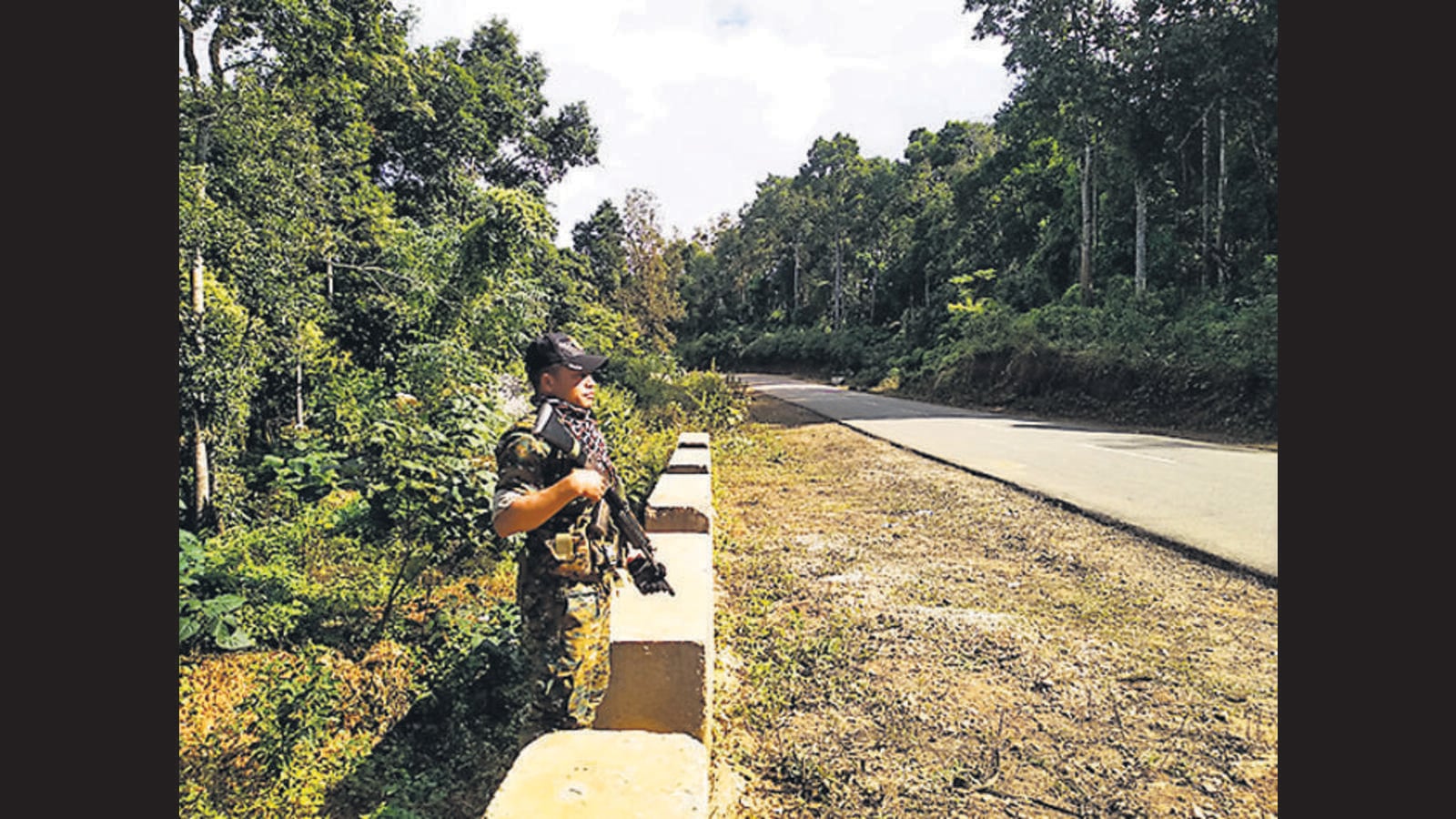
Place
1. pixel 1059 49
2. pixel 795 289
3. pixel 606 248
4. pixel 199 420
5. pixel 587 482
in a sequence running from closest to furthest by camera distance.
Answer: pixel 587 482
pixel 199 420
pixel 1059 49
pixel 606 248
pixel 795 289

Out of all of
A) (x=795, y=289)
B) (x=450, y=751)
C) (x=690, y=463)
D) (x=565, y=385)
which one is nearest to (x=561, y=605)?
(x=565, y=385)

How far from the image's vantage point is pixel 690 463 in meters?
7.34

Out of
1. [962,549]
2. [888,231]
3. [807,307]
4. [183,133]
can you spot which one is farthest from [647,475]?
[807,307]

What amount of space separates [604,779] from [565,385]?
1380 mm

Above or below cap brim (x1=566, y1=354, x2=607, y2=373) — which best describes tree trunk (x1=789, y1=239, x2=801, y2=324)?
above

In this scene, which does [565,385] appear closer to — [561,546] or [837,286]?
[561,546]

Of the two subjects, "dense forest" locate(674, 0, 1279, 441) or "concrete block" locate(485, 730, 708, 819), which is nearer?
"concrete block" locate(485, 730, 708, 819)

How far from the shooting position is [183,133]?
6.66 m

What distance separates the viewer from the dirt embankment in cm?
304

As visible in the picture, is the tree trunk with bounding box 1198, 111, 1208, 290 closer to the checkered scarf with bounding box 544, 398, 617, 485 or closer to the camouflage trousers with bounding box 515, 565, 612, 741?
the checkered scarf with bounding box 544, 398, 617, 485

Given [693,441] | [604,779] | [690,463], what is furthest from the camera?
[693,441]

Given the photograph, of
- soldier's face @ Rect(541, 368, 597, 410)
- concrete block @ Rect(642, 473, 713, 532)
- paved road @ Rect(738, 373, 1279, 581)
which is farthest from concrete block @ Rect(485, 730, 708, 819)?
paved road @ Rect(738, 373, 1279, 581)

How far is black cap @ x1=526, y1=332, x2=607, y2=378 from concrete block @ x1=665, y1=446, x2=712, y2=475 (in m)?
4.05

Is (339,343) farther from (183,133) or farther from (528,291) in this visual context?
Result: (183,133)
